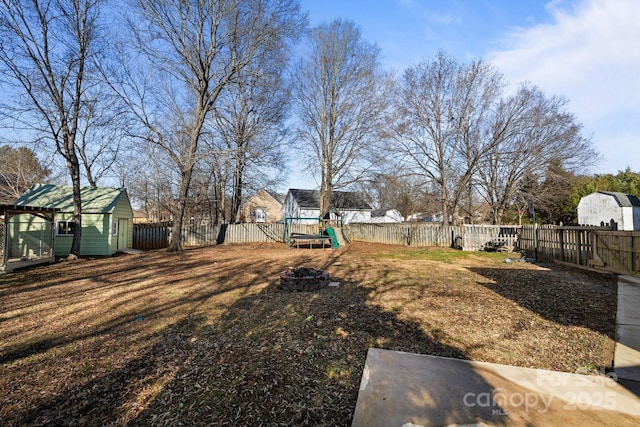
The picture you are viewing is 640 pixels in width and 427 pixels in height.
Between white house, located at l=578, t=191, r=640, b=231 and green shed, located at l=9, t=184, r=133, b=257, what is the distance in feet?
112

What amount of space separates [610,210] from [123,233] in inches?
1432

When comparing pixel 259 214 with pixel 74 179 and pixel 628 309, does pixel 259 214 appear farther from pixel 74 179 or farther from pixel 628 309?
pixel 628 309

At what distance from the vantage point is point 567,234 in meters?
10.6

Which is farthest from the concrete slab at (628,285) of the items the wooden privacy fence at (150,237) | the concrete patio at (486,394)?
the wooden privacy fence at (150,237)

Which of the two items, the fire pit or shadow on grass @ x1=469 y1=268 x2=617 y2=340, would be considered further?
the fire pit

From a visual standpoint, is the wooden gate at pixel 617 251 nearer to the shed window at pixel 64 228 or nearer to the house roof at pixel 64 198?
the house roof at pixel 64 198

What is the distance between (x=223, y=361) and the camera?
11.1 feet

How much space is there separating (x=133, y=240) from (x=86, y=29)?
1201 cm

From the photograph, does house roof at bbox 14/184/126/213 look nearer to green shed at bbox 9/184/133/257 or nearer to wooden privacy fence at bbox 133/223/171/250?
green shed at bbox 9/184/133/257

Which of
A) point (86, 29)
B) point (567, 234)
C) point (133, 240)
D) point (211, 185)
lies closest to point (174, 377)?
point (567, 234)

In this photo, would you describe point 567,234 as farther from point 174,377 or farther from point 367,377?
point 174,377

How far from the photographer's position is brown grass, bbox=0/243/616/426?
8.64 ft

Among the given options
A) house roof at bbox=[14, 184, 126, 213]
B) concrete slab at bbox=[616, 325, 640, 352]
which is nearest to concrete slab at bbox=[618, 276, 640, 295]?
concrete slab at bbox=[616, 325, 640, 352]

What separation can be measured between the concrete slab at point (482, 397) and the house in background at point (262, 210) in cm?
3768
